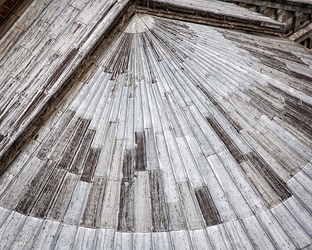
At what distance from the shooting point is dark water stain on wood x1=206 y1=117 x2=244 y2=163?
13.4 meters

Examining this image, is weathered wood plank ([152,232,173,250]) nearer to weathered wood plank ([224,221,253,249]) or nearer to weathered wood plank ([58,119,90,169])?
weathered wood plank ([224,221,253,249])

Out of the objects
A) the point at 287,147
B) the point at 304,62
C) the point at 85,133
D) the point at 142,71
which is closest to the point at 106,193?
the point at 85,133

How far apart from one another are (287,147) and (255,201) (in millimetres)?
2443

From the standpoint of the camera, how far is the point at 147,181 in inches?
505

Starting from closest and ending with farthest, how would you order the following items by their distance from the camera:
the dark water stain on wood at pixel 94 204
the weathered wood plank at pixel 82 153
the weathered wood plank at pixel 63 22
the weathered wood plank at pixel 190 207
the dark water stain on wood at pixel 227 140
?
the dark water stain on wood at pixel 94 204, the weathered wood plank at pixel 190 207, the weathered wood plank at pixel 82 153, the dark water stain on wood at pixel 227 140, the weathered wood plank at pixel 63 22

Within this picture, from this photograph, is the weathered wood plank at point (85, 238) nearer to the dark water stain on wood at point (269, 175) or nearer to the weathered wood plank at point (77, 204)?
the weathered wood plank at point (77, 204)

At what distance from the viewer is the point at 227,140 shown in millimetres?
13641

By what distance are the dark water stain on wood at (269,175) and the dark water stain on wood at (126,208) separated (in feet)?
13.1

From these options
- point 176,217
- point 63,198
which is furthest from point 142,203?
point 63,198

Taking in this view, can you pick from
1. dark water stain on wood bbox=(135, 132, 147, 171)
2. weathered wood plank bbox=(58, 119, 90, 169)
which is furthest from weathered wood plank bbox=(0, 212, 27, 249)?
dark water stain on wood bbox=(135, 132, 147, 171)

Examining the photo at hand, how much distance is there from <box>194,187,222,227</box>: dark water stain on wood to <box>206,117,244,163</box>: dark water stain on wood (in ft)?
5.19

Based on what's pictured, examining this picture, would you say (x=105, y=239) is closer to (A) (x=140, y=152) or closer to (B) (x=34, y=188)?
(B) (x=34, y=188)

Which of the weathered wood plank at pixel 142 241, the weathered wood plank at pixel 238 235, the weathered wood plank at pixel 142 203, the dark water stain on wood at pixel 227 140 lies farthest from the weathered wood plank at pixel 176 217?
the dark water stain on wood at pixel 227 140

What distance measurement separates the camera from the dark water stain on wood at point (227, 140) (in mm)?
13422
